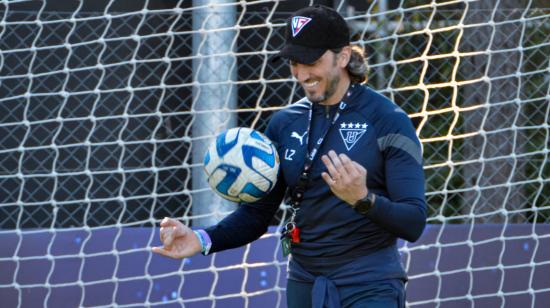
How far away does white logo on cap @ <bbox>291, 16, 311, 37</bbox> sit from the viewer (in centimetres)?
362

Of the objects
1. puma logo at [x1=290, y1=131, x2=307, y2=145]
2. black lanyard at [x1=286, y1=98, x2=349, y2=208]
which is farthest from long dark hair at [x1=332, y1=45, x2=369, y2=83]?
puma logo at [x1=290, y1=131, x2=307, y2=145]

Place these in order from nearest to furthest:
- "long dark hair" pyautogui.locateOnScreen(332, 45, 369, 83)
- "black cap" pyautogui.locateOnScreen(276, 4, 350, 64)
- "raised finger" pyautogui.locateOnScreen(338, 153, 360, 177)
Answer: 1. "raised finger" pyautogui.locateOnScreen(338, 153, 360, 177)
2. "black cap" pyautogui.locateOnScreen(276, 4, 350, 64)
3. "long dark hair" pyautogui.locateOnScreen(332, 45, 369, 83)

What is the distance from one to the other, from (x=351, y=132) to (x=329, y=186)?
26 centimetres

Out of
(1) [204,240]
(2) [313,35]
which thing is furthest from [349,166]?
(1) [204,240]

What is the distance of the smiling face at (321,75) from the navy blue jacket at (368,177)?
8 centimetres

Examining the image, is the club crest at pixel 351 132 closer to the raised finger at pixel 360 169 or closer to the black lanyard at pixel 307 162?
the black lanyard at pixel 307 162

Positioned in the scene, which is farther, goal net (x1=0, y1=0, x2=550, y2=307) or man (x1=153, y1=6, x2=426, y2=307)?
goal net (x1=0, y1=0, x2=550, y2=307)

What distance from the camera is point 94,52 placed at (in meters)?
6.89

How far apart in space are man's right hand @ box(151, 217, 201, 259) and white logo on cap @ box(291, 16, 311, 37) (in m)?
0.79

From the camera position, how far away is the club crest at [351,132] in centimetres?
354

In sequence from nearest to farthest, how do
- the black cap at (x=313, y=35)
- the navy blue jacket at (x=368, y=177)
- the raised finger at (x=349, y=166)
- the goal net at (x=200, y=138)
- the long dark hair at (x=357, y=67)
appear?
the raised finger at (x=349, y=166) < the navy blue jacket at (x=368, y=177) < the black cap at (x=313, y=35) < the long dark hair at (x=357, y=67) < the goal net at (x=200, y=138)

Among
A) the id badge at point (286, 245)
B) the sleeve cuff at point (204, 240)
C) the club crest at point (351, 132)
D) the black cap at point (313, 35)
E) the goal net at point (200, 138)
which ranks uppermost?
the black cap at point (313, 35)

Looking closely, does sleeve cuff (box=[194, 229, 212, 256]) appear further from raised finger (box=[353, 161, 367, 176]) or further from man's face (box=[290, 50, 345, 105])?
raised finger (box=[353, 161, 367, 176])

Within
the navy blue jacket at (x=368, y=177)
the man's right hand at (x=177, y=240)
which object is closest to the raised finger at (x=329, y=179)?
the navy blue jacket at (x=368, y=177)
